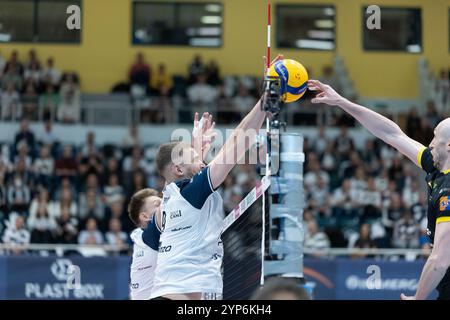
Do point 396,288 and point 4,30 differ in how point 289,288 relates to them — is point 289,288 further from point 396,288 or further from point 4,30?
point 4,30

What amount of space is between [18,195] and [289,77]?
1427 cm

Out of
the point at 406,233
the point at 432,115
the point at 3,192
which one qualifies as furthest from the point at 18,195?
the point at 432,115

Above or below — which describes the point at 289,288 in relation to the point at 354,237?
above

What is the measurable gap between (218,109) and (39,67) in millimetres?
5180

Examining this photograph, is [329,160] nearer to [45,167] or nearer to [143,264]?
[45,167]

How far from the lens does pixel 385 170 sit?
22844mm

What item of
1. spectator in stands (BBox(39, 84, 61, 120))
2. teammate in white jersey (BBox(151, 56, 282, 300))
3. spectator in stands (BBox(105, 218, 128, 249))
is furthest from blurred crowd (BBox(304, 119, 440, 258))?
teammate in white jersey (BBox(151, 56, 282, 300))

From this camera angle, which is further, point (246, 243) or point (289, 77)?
point (246, 243)

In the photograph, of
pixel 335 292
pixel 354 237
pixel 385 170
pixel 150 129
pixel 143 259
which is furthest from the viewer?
pixel 150 129

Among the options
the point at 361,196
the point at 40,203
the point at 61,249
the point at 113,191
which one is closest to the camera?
the point at 61,249

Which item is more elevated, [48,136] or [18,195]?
[48,136]

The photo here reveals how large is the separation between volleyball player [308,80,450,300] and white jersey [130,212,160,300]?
2.00 metres

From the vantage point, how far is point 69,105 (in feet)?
80.5
